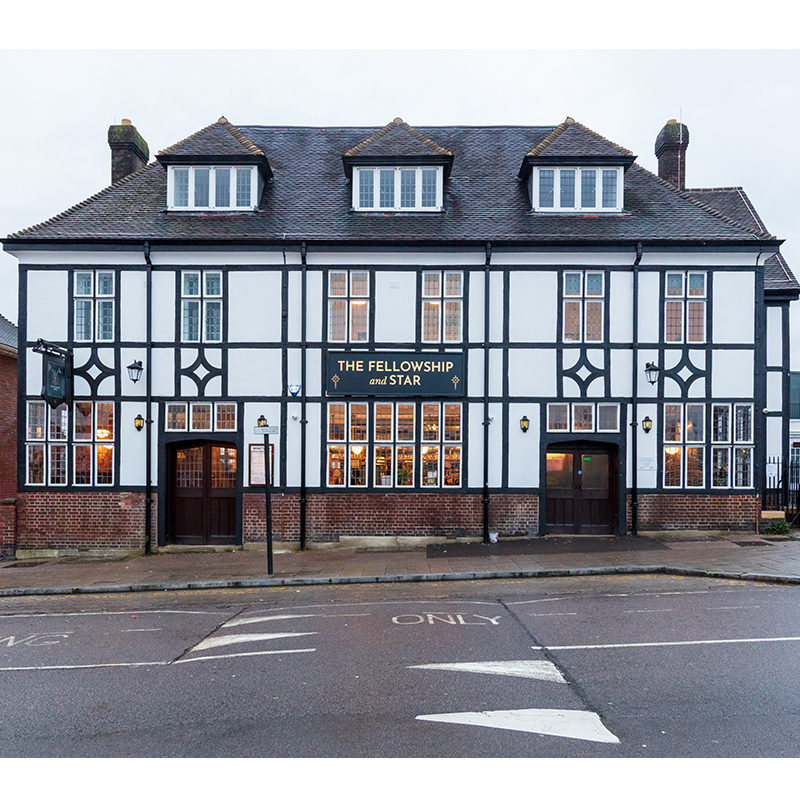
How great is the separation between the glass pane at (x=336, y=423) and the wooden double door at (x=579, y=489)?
5.57 meters

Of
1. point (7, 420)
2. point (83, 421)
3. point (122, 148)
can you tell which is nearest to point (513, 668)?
point (83, 421)

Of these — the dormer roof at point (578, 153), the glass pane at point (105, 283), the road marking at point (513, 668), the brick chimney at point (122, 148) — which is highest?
the brick chimney at point (122, 148)

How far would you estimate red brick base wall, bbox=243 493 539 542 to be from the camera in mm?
14133

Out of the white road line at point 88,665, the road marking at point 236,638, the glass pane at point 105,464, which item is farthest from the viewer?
the glass pane at point 105,464

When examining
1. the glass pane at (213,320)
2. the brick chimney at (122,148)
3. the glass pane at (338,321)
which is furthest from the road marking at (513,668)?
the brick chimney at (122,148)

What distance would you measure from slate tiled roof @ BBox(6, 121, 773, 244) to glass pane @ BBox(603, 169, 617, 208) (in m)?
0.46

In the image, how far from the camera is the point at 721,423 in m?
14.3

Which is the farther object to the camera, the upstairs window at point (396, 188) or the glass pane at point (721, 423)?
the upstairs window at point (396, 188)

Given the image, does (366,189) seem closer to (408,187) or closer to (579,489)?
A: (408,187)

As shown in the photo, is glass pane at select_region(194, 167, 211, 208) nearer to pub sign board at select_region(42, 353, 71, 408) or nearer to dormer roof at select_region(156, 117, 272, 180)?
dormer roof at select_region(156, 117, 272, 180)

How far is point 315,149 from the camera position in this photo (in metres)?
17.8

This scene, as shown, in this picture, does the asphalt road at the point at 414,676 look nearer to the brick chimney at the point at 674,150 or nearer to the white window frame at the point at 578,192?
the white window frame at the point at 578,192

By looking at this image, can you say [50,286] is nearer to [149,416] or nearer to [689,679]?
[149,416]

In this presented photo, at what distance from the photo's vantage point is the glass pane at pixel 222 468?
1448cm
